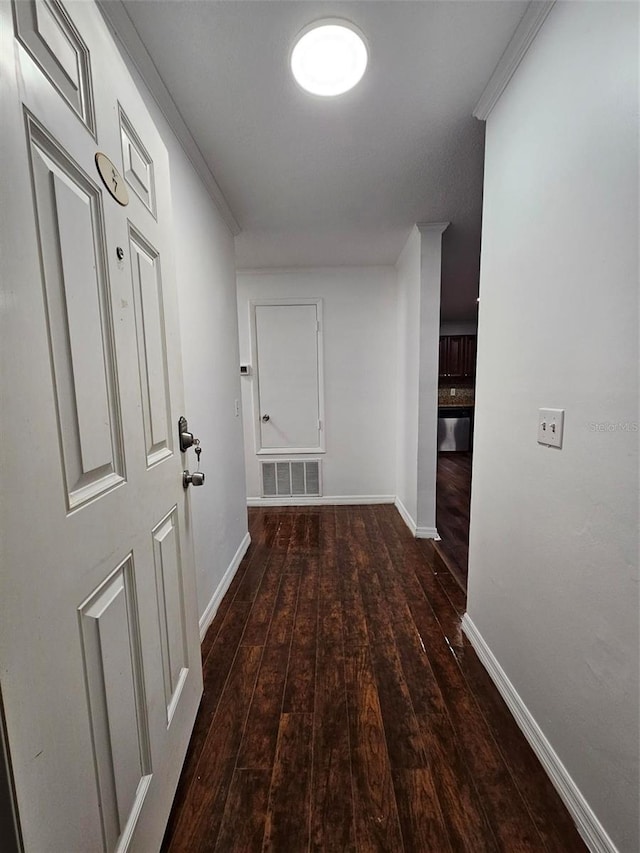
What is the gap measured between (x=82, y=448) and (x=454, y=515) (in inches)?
126

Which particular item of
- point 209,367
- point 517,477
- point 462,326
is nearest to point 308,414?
point 209,367

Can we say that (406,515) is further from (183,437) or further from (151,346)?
(151,346)

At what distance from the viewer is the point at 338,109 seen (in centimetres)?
141

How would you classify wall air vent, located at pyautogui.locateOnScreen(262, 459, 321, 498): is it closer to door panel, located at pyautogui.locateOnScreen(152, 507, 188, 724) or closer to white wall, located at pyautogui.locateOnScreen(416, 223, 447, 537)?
white wall, located at pyautogui.locateOnScreen(416, 223, 447, 537)

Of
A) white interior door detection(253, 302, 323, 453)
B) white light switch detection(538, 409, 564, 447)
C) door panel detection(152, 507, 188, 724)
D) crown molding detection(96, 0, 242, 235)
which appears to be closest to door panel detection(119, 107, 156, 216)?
crown molding detection(96, 0, 242, 235)

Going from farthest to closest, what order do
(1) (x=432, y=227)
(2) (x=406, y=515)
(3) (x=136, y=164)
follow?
(2) (x=406, y=515), (1) (x=432, y=227), (3) (x=136, y=164)

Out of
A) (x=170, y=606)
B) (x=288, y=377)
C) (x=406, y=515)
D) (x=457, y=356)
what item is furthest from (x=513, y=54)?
(x=457, y=356)

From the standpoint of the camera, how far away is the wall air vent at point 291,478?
3.50 metres

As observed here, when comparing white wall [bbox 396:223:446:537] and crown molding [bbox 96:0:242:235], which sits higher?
crown molding [bbox 96:0:242:235]

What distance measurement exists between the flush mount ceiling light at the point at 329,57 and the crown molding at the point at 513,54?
497 mm

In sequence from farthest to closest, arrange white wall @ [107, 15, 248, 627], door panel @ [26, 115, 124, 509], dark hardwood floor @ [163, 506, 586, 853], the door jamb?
white wall @ [107, 15, 248, 627] < dark hardwood floor @ [163, 506, 586, 853] < door panel @ [26, 115, 124, 509] < the door jamb

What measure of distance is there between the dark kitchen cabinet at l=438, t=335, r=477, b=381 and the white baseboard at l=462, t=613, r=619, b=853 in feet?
15.9

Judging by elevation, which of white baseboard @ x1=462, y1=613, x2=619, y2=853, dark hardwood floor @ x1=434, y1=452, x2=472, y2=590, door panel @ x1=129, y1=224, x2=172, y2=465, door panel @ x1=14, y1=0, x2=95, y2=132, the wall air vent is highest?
door panel @ x1=14, y1=0, x2=95, y2=132

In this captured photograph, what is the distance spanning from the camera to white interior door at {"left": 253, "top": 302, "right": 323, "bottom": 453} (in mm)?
3303
